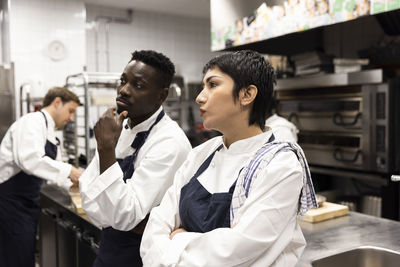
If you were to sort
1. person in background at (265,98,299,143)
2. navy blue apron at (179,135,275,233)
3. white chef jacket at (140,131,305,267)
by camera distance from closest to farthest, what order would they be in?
white chef jacket at (140,131,305,267), navy blue apron at (179,135,275,233), person in background at (265,98,299,143)

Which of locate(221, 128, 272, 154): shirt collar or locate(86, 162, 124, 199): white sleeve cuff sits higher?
locate(221, 128, 272, 154): shirt collar

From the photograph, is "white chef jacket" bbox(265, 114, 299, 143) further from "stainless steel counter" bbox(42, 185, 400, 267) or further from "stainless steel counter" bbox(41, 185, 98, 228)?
"stainless steel counter" bbox(41, 185, 98, 228)

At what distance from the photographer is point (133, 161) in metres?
1.69

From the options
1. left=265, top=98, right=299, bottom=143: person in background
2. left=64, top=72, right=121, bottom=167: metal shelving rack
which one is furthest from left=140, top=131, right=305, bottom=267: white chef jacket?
left=64, top=72, right=121, bottom=167: metal shelving rack

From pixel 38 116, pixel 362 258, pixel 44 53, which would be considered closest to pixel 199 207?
pixel 362 258

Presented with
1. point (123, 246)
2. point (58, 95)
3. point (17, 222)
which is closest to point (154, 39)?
point (58, 95)

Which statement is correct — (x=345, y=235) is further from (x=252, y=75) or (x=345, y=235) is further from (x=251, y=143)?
(x=252, y=75)

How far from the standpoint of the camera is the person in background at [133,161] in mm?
1465

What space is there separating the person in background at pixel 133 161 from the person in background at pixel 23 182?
1.18m

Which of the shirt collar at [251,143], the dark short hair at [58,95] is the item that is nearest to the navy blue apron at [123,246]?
the shirt collar at [251,143]

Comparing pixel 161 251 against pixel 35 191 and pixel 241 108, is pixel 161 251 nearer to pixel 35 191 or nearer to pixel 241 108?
pixel 241 108

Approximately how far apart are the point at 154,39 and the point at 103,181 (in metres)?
5.12

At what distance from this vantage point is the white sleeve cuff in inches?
56.7

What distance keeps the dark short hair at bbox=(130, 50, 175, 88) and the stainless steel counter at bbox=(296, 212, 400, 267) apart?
2.98 ft
